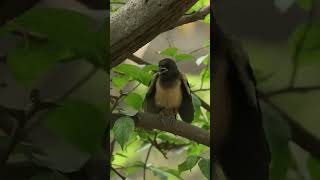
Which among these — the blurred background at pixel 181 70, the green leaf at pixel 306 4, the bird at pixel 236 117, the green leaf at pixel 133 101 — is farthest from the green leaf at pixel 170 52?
the green leaf at pixel 306 4

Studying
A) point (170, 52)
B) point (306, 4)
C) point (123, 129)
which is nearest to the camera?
point (306, 4)

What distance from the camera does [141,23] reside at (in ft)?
2.99

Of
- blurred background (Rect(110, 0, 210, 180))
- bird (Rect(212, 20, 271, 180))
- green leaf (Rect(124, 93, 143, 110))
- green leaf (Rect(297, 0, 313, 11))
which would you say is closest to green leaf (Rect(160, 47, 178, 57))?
blurred background (Rect(110, 0, 210, 180))

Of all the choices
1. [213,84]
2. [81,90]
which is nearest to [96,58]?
[81,90]

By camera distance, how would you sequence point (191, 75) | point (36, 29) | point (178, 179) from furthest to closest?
1. point (191, 75)
2. point (178, 179)
3. point (36, 29)

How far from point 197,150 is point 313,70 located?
14.0 inches

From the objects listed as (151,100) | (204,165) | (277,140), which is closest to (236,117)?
(277,140)

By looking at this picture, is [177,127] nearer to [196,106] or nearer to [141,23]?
[196,106]

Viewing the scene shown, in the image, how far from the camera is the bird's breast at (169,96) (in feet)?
3.56

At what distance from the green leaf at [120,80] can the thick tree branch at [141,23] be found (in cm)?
13

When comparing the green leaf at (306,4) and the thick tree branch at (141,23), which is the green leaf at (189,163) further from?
the green leaf at (306,4)

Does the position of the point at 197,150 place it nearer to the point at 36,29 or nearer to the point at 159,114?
the point at 159,114

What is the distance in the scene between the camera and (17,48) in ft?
2.72

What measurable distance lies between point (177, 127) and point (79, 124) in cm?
27
